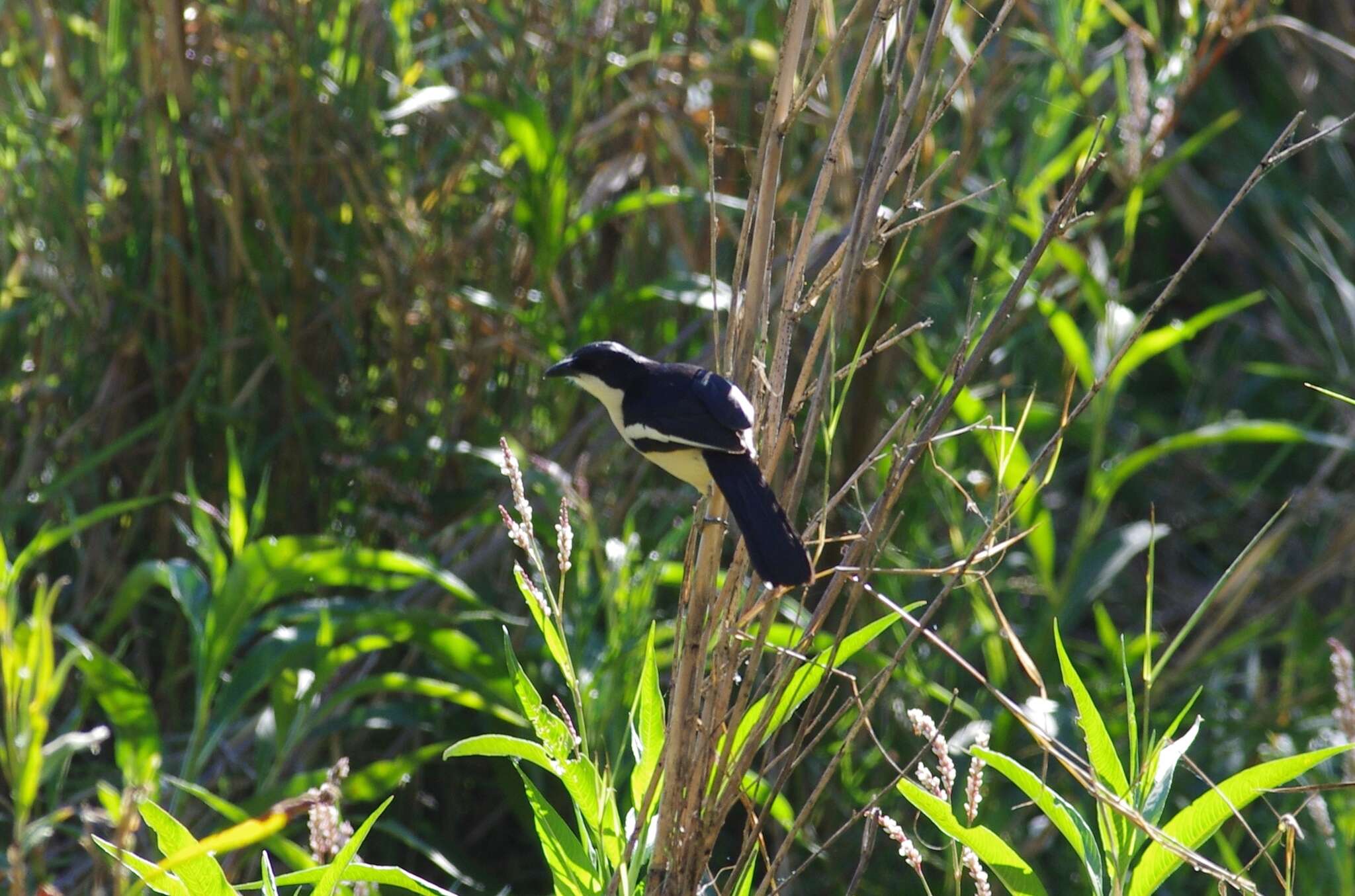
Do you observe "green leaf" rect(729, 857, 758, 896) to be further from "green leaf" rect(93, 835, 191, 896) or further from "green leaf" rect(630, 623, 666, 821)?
"green leaf" rect(93, 835, 191, 896)

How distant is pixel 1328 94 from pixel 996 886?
314 cm

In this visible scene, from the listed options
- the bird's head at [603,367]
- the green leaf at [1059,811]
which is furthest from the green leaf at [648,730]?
the bird's head at [603,367]

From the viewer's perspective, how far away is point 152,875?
1.45 m

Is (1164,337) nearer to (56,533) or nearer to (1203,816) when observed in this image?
(1203,816)

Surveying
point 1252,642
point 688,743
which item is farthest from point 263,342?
point 1252,642

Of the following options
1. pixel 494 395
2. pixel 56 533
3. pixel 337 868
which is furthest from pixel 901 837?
pixel 494 395

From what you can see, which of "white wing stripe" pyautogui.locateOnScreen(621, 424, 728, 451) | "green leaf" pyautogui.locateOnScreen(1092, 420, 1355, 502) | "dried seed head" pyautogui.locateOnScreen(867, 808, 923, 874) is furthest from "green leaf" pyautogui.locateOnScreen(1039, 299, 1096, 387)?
"dried seed head" pyautogui.locateOnScreen(867, 808, 923, 874)

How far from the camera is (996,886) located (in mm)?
3053

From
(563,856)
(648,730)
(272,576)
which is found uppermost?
(648,730)

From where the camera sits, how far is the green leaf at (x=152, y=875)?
1.43m

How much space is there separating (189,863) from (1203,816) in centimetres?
113

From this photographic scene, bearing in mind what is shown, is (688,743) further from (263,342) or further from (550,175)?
(263,342)

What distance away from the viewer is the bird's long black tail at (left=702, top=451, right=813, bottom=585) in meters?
1.62

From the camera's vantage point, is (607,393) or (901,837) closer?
(901,837)
